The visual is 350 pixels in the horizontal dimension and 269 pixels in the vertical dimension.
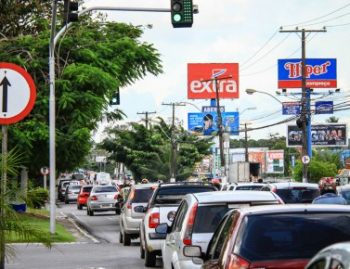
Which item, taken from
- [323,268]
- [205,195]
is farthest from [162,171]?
[323,268]

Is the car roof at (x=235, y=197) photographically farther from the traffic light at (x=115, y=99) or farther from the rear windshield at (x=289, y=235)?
the traffic light at (x=115, y=99)

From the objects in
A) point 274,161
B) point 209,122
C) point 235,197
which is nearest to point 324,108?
point 209,122

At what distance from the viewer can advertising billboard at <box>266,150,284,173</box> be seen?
127 meters

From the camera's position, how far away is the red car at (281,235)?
7094 millimetres

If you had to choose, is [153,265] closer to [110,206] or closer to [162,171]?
[110,206]

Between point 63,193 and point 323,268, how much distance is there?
69.9m

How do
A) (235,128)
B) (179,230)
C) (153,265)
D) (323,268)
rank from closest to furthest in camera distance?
(323,268), (179,230), (153,265), (235,128)

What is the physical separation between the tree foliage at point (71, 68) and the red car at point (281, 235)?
2466 cm

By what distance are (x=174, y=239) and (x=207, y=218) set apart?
72cm

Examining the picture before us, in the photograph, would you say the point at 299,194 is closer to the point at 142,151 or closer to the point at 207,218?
the point at 207,218

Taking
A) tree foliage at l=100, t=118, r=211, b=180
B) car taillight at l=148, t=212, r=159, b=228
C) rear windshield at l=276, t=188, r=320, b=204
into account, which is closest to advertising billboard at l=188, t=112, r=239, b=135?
tree foliage at l=100, t=118, r=211, b=180

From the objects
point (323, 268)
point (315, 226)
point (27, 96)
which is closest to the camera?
point (323, 268)

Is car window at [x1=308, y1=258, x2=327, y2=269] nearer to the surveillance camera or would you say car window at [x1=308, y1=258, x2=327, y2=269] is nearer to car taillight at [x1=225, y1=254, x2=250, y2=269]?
car taillight at [x1=225, y1=254, x2=250, y2=269]

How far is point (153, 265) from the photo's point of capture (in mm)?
17172
